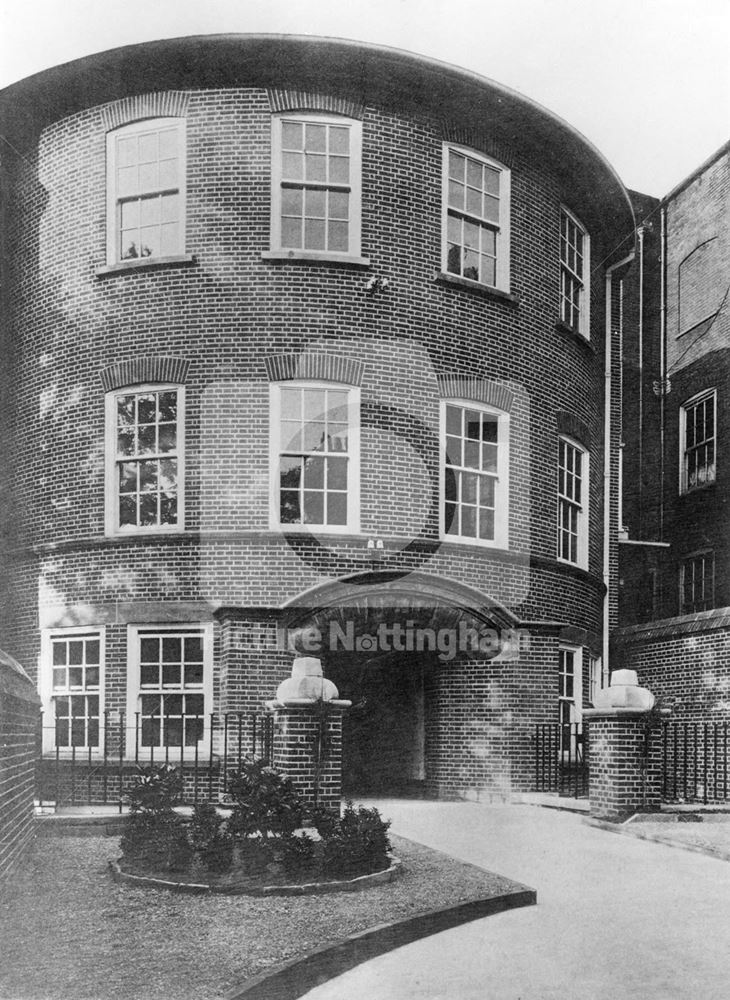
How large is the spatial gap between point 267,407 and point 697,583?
41.0 feet

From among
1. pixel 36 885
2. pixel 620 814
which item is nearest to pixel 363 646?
pixel 620 814

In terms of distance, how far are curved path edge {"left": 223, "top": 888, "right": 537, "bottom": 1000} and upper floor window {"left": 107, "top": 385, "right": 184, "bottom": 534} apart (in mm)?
7559

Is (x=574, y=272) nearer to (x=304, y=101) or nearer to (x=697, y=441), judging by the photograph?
(x=304, y=101)

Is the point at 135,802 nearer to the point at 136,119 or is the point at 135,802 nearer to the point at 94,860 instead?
the point at 94,860

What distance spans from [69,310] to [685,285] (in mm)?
13842

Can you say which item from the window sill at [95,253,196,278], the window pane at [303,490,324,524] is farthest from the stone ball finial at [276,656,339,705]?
the window sill at [95,253,196,278]

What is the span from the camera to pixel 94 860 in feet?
30.8

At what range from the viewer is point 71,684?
48.4 feet

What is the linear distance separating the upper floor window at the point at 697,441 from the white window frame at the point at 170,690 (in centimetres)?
1252

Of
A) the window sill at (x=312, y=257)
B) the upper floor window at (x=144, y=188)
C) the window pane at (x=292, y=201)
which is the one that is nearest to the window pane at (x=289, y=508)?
the window sill at (x=312, y=257)

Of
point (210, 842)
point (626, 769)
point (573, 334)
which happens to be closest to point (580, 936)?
point (210, 842)

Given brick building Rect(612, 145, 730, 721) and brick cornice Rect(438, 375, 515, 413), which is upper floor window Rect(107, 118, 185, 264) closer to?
brick cornice Rect(438, 375, 515, 413)

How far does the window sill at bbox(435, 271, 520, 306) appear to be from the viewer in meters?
15.4

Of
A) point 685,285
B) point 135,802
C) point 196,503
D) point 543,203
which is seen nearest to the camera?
point 135,802
